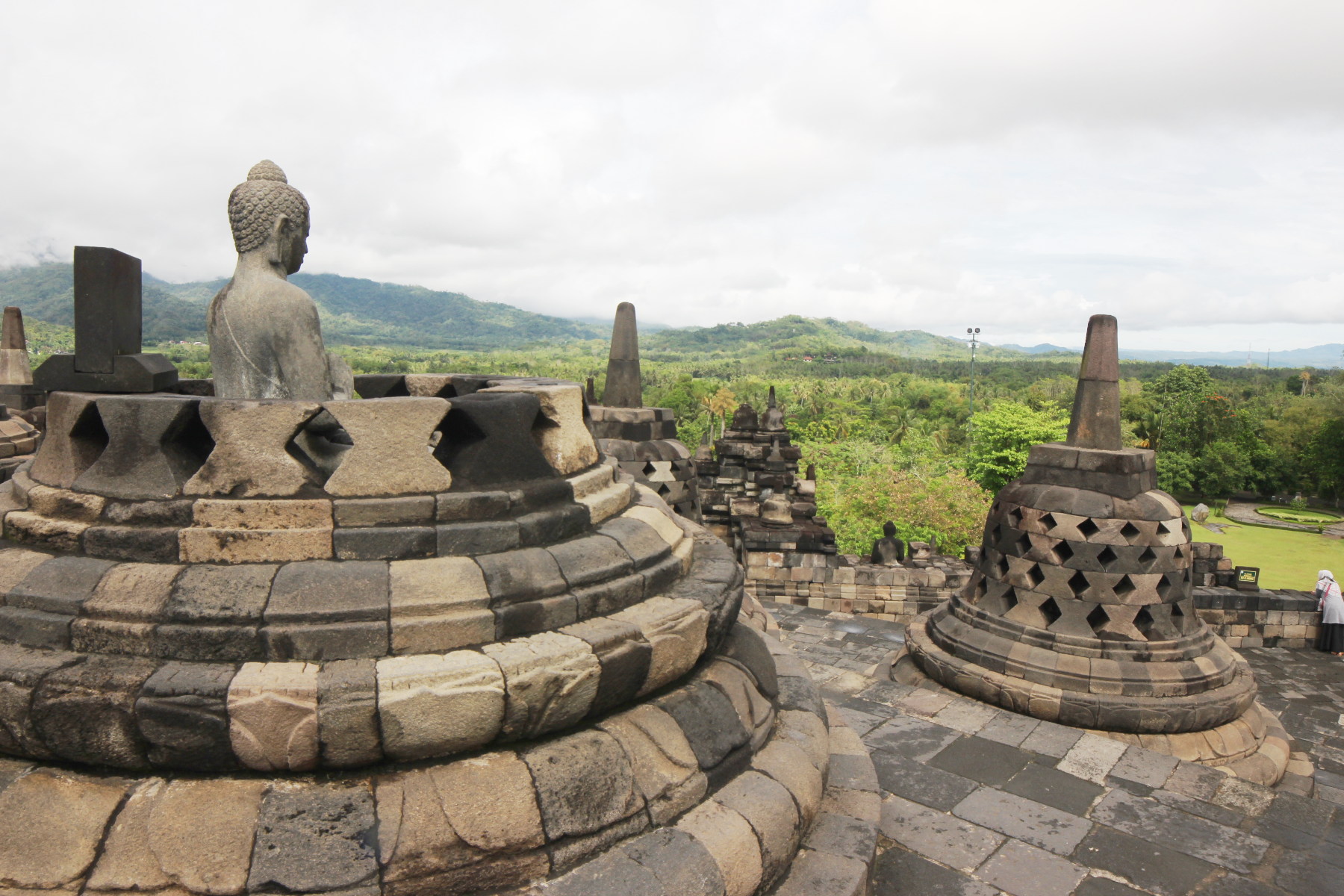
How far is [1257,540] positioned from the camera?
33938 mm

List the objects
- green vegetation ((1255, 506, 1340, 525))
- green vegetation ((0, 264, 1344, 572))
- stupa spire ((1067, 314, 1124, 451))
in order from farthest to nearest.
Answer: green vegetation ((1255, 506, 1340, 525)) < green vegetation ((0, 264, 1344, 572)) < stupa spire ((1067, 314, 1124, 451))

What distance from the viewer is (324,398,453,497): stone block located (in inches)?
100.0

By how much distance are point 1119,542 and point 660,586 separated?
14.0ft

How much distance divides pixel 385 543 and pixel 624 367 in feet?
25.8

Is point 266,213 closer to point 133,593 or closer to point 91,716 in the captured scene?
point 133,593

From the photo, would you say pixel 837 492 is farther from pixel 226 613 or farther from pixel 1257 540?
pixel 226 613

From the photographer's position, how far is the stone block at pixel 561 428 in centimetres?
312

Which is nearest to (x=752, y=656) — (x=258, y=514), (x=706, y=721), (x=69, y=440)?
(x=706, y=721)

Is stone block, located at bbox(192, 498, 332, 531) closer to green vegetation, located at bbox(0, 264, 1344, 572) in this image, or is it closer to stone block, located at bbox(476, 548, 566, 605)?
stone block, located at bbox(476, 548, 566, 605)

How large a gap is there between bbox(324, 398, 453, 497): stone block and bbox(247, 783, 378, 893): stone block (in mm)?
945

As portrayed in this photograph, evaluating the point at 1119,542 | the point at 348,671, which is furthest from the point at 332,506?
the point at 1119,542

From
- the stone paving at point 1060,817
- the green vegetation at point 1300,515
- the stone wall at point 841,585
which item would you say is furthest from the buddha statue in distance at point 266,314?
the green vegetation at point 1300,515

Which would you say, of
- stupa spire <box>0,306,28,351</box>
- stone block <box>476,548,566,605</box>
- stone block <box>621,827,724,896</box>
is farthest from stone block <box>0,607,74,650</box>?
stupa spire <box>0,306,28,351</box>

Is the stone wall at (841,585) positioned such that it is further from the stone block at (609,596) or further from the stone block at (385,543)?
the stone block at (385,543)
